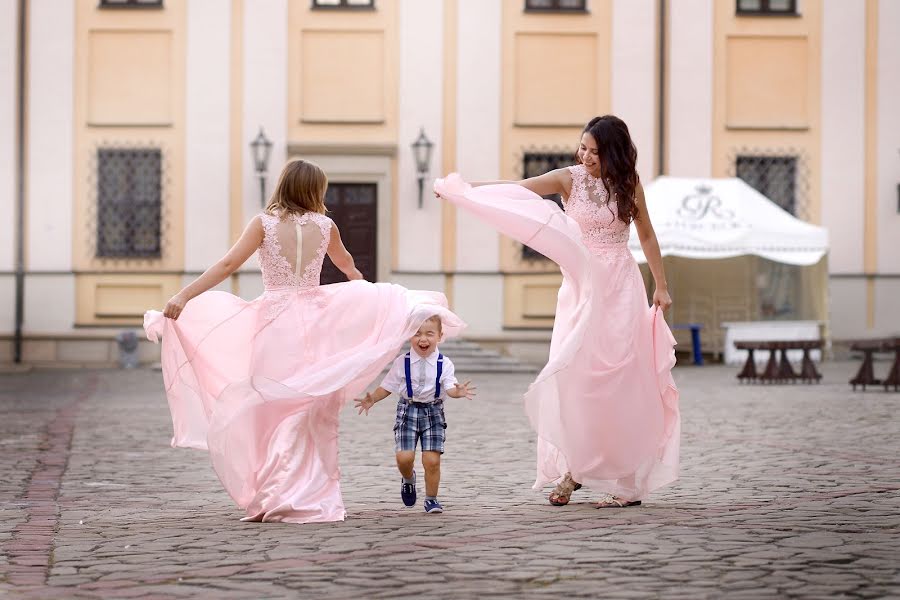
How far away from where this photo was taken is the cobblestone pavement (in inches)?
233

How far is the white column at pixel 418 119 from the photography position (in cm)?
2747

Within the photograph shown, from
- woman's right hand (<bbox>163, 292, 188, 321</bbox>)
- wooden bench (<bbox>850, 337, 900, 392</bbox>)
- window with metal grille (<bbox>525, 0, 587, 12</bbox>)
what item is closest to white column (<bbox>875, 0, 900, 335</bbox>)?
window with metal grille (<bbox>525, 0, 587, 12</bbox>)

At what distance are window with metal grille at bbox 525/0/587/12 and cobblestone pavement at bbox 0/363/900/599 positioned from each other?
15.5 metres

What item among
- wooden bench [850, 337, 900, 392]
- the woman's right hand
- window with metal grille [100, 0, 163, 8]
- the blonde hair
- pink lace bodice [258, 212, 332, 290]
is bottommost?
wooden bench [850, 337, 900, 392]

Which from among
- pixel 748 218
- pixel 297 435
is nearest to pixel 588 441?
pixel 297 435

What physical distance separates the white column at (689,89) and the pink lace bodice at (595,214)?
19.5 metres

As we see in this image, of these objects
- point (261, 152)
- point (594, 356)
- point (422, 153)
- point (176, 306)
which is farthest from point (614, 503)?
point (261, 152)

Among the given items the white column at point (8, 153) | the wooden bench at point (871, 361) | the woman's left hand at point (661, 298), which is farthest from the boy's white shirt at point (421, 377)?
the white column at point (8, 153)

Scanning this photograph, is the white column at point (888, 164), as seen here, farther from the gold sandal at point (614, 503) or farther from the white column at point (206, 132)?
the gold sandal at point (614, 503)

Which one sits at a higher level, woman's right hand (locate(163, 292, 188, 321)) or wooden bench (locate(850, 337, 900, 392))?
woman's right hand (locate(163, 292, 188, 321))

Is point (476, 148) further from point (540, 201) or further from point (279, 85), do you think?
point (540, 201)

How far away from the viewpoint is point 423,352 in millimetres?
7973

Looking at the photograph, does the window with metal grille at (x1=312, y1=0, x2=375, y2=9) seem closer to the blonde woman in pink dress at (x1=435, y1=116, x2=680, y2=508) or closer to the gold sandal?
the blonde woman in pink dress at (x1=435, y1=116, x2=680, y2=508)

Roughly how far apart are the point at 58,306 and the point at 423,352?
67.1ft
